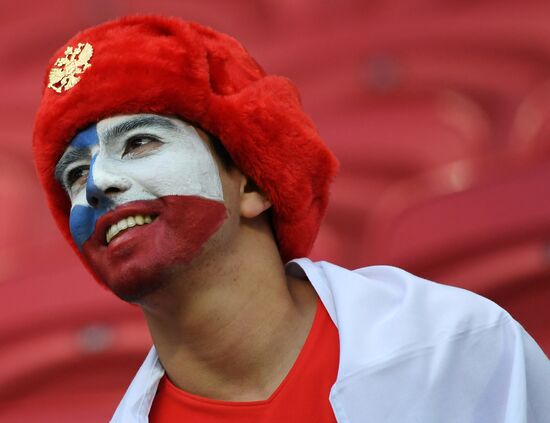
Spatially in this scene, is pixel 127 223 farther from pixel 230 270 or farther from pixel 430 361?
pixel 430 361

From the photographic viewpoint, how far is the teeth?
134cm

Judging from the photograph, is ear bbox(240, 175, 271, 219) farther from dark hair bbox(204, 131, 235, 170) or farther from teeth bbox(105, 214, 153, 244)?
teeth bbox(105, 214, 153, 244)

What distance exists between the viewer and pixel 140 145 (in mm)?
1386

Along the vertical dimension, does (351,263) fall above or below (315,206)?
below

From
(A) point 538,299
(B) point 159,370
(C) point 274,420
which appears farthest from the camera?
(A) point 538,299

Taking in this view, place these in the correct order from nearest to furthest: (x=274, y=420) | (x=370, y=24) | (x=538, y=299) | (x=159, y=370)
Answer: (x=274, y=420)
(x=159, y=370)
(x=538, y=299)
(x=370, y=24)

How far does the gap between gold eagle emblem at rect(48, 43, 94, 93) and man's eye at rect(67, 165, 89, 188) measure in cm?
11

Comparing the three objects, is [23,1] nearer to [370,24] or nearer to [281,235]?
[370,24]

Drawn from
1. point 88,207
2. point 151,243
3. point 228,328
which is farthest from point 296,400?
point 88,207

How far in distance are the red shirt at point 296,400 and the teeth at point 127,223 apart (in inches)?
9.8

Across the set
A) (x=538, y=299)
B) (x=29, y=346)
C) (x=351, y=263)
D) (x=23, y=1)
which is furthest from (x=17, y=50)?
(x=538, y=299)

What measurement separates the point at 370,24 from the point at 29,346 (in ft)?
3.42

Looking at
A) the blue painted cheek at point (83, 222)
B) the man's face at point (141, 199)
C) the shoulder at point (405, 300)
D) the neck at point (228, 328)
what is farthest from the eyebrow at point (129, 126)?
the shoulder at point (405, 300)

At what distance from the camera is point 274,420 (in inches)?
52.3
